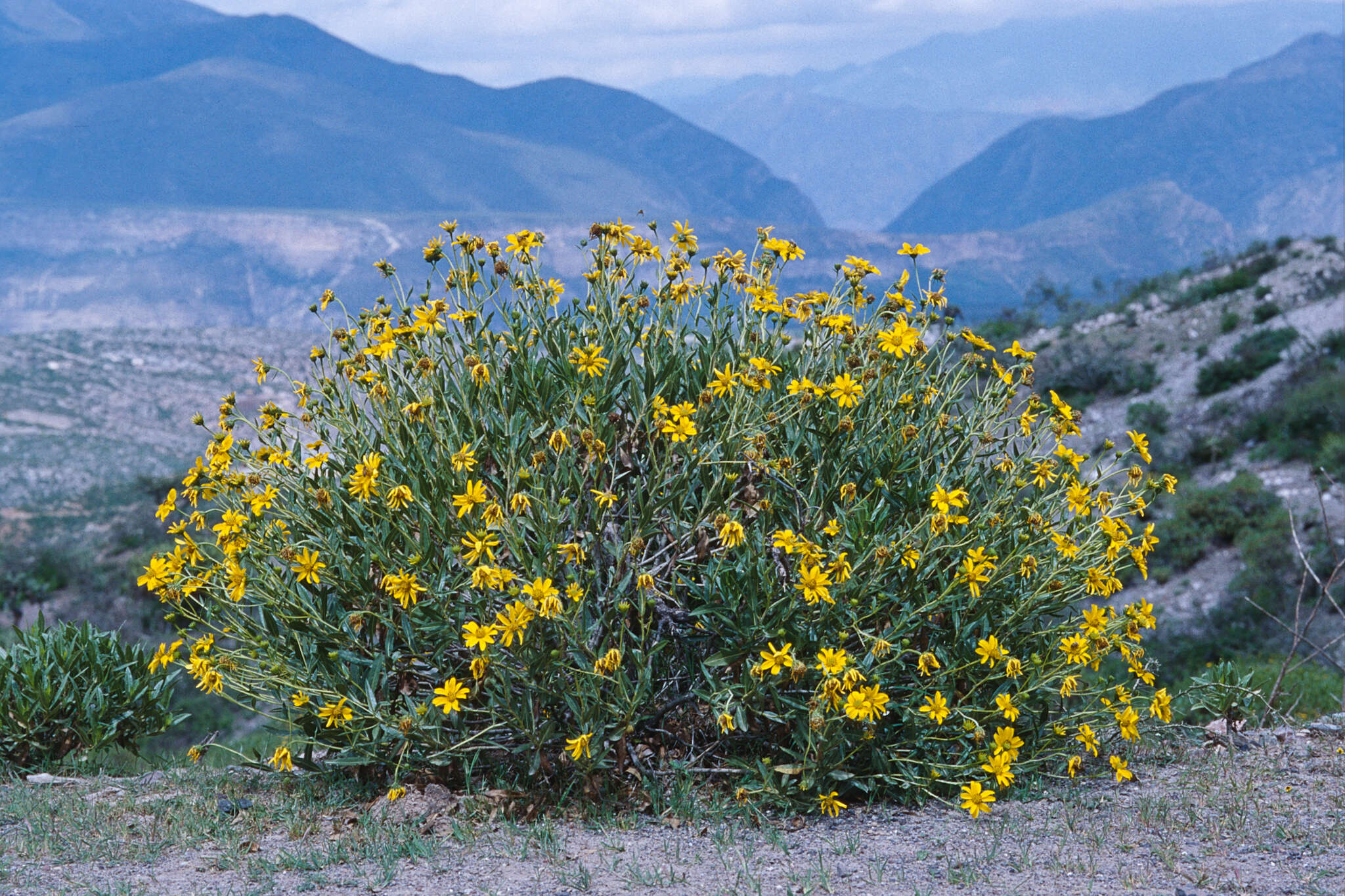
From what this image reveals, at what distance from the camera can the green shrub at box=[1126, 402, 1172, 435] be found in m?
15.8

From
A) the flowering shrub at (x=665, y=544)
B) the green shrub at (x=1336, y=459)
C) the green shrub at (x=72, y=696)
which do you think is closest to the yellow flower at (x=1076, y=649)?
the flowering shrub at (x=665, y=544)

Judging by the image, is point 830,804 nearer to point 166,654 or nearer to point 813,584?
point 813,584

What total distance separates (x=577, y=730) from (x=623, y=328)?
54.0 inches

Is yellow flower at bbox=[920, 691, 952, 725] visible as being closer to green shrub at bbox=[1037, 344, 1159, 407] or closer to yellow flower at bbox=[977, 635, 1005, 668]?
yellow flower at bbox=[977, 635, 1005, 668]

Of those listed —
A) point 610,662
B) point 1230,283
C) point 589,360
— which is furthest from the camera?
point 1230,283

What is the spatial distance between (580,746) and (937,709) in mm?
1091

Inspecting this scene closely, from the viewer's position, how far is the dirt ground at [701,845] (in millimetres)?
2887

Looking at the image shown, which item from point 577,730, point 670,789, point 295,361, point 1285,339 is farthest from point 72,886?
point 295,361

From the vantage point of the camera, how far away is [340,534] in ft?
11.3

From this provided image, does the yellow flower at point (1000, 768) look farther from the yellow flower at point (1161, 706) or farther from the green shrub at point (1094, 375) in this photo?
the green shrub at point (1094, 375)

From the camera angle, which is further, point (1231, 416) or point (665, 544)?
point (1231, 416)

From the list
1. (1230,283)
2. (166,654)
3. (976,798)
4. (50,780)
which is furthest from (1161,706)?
(1230,283)

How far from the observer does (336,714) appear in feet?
10.4

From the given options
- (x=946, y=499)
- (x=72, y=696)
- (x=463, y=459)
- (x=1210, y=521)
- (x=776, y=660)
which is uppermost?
(x=463, y=459)
